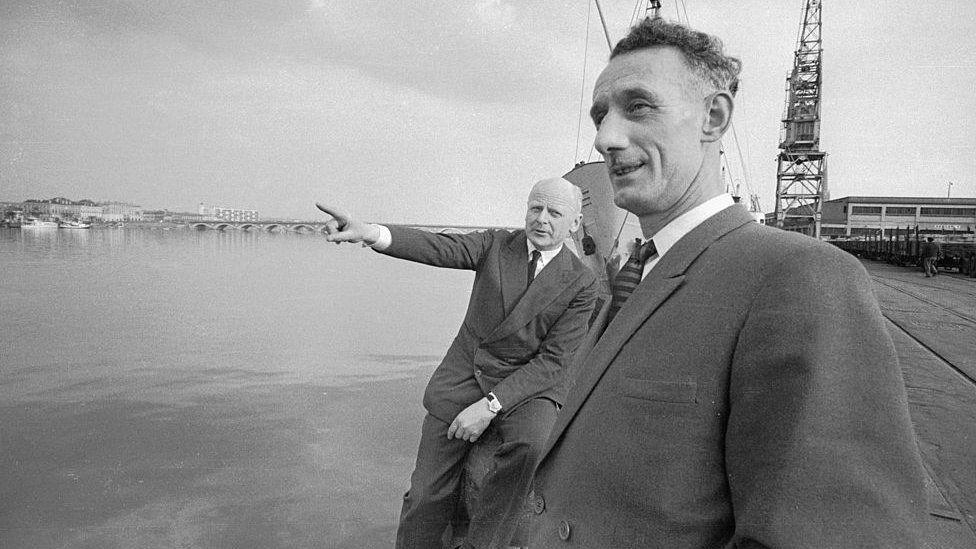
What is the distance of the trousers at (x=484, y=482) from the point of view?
9.68 ft

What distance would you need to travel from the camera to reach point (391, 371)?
8.34 m

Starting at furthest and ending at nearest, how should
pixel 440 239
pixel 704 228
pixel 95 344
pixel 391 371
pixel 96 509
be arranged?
pixel 95 344 < pixel 391 371 < pixel 96 509 < pixel 440 239 < pixel 704 228

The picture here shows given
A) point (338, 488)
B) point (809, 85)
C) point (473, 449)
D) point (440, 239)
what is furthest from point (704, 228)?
point (809, 85)

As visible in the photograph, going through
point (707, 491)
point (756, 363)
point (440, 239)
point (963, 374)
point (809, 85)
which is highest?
point (809, 85)

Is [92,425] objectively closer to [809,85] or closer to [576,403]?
[576,403]

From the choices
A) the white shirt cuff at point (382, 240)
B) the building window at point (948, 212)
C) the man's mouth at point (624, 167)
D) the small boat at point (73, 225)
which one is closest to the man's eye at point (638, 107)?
the man's mouth at point (624, 167)

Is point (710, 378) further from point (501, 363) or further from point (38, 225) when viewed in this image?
point (38, 225)

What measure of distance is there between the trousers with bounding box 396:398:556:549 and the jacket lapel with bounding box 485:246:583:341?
458 mm

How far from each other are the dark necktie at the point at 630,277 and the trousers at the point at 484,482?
174cm

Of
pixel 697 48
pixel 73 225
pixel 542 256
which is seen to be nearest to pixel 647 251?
pixel 697 48

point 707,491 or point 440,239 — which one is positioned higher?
point 440,239

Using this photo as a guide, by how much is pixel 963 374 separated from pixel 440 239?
6.75 meters

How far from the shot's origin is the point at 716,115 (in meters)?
1.30

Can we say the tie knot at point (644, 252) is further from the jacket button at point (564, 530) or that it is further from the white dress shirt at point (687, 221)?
the jacket button at point (564, 530)
